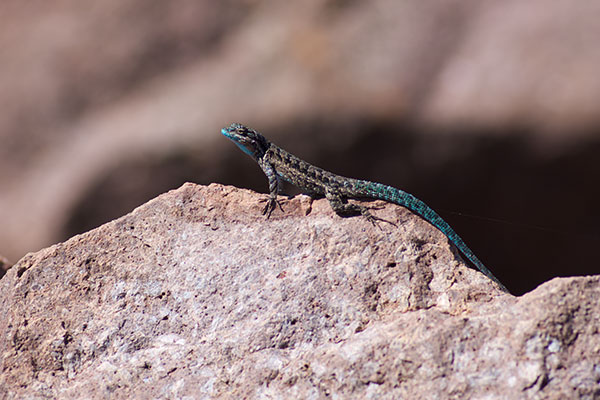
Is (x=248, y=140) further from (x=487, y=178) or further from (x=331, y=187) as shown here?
(x=487, y=178)

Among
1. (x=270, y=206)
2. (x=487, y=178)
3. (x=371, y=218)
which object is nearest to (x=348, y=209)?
(x=371, y=218)

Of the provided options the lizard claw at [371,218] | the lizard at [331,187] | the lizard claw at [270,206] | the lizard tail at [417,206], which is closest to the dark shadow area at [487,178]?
the lizard tail at [417,206]

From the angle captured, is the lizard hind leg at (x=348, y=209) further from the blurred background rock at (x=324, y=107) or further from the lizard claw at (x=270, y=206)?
the blurred background rock at (x=324, y=107)

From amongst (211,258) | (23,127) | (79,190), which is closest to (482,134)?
(211,258)

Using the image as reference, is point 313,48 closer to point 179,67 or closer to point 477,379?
point 179,67

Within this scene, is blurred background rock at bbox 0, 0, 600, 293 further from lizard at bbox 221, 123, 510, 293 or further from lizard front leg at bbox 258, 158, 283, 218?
lizard front leg at bbox 258, 158, 283, 218
